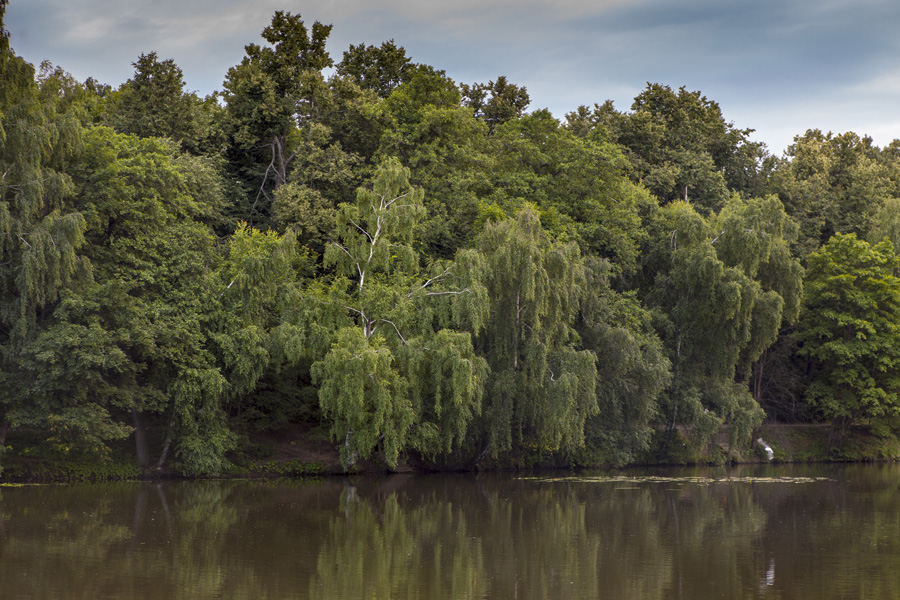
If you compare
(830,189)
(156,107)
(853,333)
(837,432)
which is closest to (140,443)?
(156,107)

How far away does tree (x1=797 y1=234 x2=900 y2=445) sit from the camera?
48875 mm

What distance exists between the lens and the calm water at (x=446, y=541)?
1695 cm

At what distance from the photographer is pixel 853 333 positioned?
50531mm

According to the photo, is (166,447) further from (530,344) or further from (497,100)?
(497,100)

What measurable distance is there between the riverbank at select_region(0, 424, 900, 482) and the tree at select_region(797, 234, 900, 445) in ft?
4.19

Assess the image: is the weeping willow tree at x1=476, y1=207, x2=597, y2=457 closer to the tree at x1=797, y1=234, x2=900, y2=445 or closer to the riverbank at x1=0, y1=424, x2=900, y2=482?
the riverbank at x1=0, y1=424, x2=900, y2=482

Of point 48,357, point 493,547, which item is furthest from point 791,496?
point 48,357

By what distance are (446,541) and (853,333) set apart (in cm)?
3572

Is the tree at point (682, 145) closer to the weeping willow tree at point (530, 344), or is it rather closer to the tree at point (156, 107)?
the weeping willow tree at point (530, 344)

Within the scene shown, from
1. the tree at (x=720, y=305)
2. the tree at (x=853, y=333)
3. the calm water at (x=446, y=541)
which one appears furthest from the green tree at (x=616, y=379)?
the tree at (x=853, y=333)

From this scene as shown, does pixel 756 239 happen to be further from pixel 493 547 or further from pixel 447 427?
pixel 493 547

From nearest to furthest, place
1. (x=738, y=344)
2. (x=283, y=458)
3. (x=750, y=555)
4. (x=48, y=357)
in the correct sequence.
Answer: (x=750, y=555), (x=48, y=357), (x=283, y=458), (x=738, y=344)

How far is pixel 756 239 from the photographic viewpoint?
147 ft

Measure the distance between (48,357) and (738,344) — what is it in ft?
97.7
